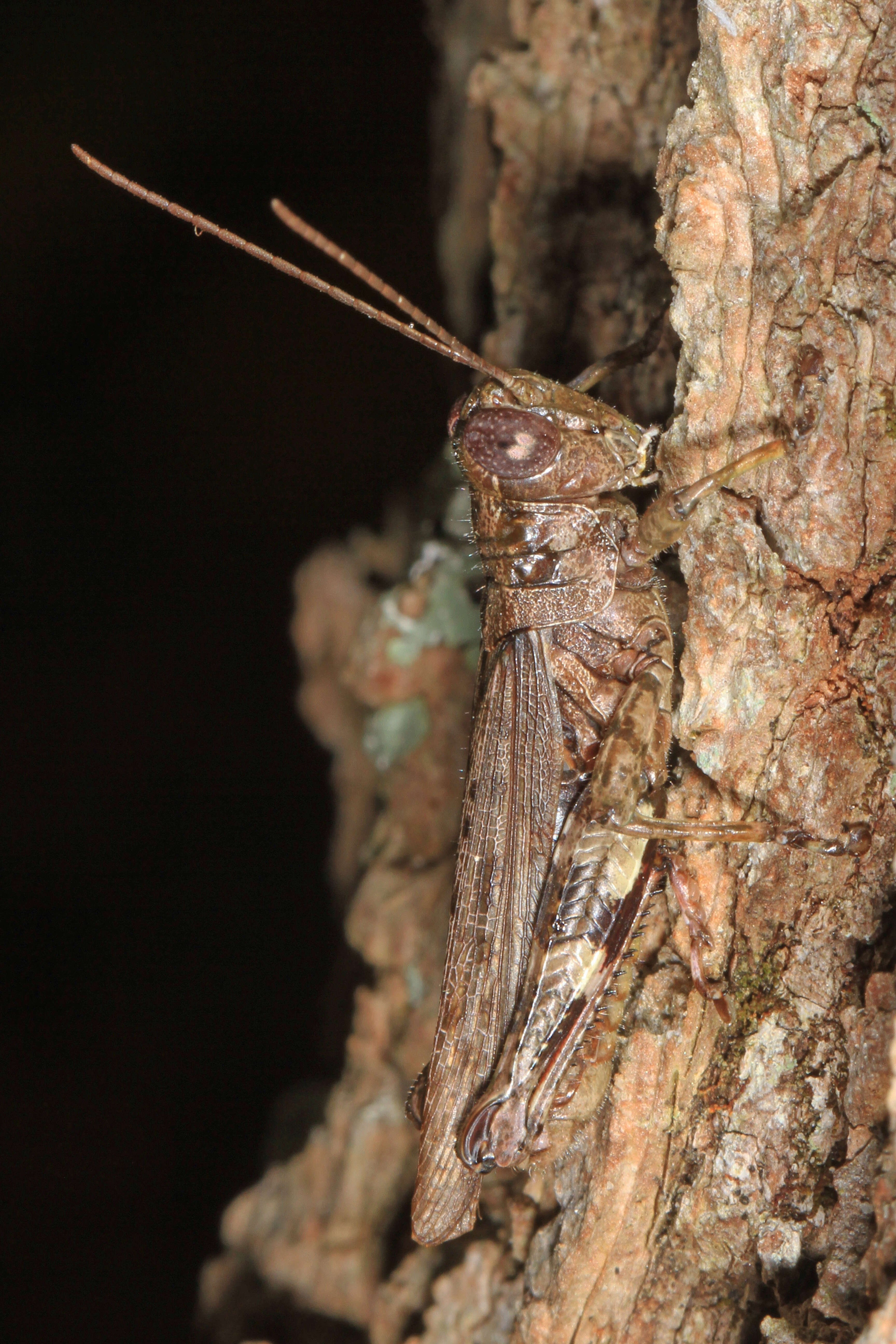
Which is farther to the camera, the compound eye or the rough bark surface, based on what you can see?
the compound eye

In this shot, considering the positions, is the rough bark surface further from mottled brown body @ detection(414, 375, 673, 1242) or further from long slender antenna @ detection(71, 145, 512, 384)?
long slender antenna @ detection(71, 145, 512, 384)

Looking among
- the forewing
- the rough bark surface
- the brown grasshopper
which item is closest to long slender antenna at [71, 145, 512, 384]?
the brown grasshopper

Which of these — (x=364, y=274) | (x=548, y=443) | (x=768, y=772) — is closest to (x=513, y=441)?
(x=548, y=443)

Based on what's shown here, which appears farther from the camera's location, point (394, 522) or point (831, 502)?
point (394, 522)

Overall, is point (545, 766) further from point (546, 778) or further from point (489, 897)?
point (489, 897)

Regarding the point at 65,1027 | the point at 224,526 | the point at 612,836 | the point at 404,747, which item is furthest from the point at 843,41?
the point at 65,1027

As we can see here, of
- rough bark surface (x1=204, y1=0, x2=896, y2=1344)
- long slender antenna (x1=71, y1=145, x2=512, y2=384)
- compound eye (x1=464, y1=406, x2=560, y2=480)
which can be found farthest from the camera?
compound eye (x1=464, y1=406, x2=560, y2=480)

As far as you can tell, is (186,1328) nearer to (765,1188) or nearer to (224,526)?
(765,1188)
